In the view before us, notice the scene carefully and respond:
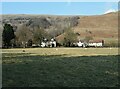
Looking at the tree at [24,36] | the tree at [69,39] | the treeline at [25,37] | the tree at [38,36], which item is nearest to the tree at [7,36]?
the treeline at [25,37]

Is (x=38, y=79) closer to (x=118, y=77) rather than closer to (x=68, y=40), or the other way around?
(x=118, y=77)

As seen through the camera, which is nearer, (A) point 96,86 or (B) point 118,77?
(A) point 96,86

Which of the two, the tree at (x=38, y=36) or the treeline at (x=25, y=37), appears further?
the tree at (x=38, y=36)

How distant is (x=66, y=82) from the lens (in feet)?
52.7

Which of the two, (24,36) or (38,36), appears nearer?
(24,36)

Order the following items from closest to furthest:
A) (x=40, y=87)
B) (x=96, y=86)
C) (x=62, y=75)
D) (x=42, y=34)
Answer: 1. (x=40, y=87)
2. (x=96, y=86)
3. (x=62, y=75)
4. (x=42, y=34)

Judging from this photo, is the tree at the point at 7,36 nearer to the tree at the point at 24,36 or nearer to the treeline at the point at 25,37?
the treeline at the point at 25,37

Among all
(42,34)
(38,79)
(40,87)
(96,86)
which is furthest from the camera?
(42,34)

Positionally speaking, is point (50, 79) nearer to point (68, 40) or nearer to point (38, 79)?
point (38, 79)

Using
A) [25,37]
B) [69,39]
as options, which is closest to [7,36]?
[25,37]

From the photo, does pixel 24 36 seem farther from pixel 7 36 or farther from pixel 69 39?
pixel 69 39

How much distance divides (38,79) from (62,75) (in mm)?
2169

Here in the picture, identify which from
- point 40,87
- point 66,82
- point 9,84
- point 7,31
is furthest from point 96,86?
point 7,31

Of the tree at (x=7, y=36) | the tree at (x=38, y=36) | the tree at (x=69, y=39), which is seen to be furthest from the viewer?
the tree at (x=69, y=39)
